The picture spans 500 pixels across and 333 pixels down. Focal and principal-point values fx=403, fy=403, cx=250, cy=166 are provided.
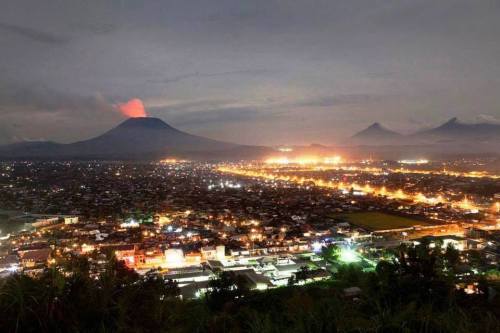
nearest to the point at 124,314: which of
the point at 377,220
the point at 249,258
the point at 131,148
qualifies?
the point at 249,258

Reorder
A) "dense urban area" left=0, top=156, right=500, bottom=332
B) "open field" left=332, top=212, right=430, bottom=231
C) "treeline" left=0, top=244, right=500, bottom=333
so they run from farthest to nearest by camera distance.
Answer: "open field" left=332, top=212, right=430, bottom=231 < "dense urban area" left=0, top=156, right=500, bottom=332 < "treeline" left=0, top=244, right=500, bottom=333

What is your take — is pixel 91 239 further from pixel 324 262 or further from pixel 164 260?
pixel 324 262

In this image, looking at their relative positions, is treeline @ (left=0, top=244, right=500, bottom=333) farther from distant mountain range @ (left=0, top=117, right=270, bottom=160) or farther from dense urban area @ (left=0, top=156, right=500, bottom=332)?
distant mountain range @ (left=0, top=117, right=270, bottom=160)

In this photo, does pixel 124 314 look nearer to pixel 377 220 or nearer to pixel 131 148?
pixel 377 220

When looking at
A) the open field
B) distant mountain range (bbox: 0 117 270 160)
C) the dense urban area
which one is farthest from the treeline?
distant mountain range (bbox: 0 117 270 160)

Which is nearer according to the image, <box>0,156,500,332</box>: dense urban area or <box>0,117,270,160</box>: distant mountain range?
<box>0,156,500,332</box>: dense urban area

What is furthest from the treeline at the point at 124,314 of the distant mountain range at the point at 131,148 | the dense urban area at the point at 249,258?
the distant mountain range at the point at 131,148

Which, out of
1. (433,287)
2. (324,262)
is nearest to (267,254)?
(324,262)

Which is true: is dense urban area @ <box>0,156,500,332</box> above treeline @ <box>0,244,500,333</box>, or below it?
below
